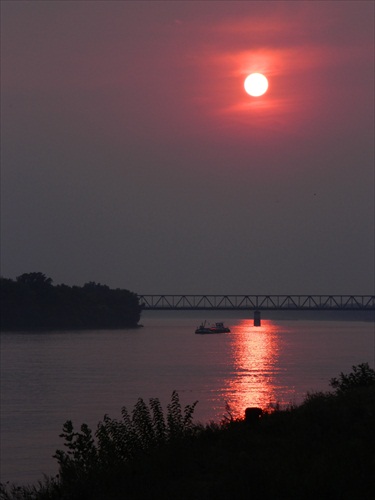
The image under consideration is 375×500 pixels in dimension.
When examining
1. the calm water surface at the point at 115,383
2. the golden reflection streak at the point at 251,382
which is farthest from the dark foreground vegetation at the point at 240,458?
the golden reflection streak at the point at 251,382

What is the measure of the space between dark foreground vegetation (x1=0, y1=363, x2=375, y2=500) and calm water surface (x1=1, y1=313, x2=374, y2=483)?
5.65 meters

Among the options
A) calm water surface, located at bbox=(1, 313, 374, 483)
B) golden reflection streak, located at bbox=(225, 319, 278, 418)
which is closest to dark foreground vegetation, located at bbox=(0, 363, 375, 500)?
calm water surface, located at bbox=(1, 313, 374, 483)

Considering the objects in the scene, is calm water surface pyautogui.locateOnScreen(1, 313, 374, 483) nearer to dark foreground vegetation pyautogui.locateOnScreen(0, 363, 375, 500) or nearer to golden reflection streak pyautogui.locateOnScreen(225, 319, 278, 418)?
golden reflection streak pyautogui.locateOnScreen(225, 319, 278, 418)

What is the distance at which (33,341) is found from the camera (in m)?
195

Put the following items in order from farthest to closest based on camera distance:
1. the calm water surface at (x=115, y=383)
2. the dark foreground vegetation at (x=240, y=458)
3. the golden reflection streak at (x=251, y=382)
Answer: the golden reflection streak at (x=251, y=382)
the calm water surface at (x=115, y=383)
the dark foreground vegetation at (x=240, y=458)

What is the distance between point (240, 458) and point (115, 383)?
85177mm

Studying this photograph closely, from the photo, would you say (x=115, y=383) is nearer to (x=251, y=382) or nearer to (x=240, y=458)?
(x=251, y=382)

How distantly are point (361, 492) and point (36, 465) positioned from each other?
34.9 meters

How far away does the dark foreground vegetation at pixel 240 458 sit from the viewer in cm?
1243

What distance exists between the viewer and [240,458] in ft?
46.4

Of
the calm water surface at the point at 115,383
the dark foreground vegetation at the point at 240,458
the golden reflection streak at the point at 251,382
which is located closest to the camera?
the dark foreground vegetation at the point at 240,458

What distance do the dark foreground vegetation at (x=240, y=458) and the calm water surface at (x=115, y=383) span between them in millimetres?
5651

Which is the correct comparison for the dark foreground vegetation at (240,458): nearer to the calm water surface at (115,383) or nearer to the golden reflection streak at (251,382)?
the calm water surface at (115,383)

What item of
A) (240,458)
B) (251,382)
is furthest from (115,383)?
(240,458)
